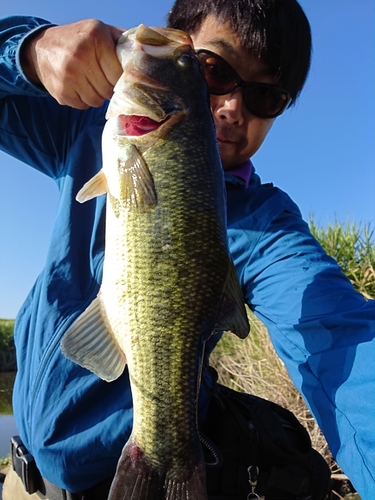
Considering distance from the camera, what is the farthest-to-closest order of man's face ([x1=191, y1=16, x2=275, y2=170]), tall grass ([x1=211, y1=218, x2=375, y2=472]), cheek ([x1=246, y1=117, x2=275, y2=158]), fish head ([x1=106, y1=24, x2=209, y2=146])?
tall grass ([x1=211, y1=218, x2=375, y2=472]) → cheek ([x1=246, y1=117, x2=275, y2=158]) → man's face ([x1=191, y1=16, x2=275, y2=170]) → fish head ([x1=106, y1=24, x2=209, y2=146])

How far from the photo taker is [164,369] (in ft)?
5.29

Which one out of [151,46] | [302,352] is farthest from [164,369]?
[151,46]

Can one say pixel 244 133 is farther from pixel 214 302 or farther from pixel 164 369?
pixel 164 369

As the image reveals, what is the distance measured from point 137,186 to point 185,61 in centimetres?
57

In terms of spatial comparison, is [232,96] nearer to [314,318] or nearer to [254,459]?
[314,318]

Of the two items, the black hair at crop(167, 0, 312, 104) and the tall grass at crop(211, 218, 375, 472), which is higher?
the black hair at crop(167, 0, 312, 104)

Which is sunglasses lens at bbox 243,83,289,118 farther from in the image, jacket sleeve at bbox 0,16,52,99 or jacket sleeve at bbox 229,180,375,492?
jacket sleeve at bbox 0,16,52,99

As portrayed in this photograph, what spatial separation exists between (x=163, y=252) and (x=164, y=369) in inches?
16.1

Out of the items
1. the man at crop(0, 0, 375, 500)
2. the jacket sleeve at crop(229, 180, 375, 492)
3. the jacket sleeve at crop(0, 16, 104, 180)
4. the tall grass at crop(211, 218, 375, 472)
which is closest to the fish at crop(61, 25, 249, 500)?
the man at crop(0, 0, 375, 500)

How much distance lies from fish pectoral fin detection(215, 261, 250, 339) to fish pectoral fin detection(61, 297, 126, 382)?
382 mm

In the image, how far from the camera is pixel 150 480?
1542 millimetres

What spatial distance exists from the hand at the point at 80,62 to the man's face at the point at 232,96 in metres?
0.90

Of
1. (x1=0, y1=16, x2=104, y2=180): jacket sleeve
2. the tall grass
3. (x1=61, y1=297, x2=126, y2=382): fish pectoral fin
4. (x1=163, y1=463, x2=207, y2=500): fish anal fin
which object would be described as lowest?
the tall grass

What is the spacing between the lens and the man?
1682 mm
